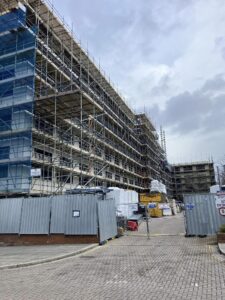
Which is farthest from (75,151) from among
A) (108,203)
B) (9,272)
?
(9,272)

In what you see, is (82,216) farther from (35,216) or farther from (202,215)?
(202,215)

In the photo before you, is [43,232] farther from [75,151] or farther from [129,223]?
[75,151]

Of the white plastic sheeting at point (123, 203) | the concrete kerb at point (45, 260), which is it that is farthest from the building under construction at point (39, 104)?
the concrete kerb at point (45, 260)

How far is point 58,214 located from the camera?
1606 cm

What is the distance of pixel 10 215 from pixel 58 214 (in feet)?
9.80

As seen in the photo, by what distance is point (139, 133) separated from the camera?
2405 inches

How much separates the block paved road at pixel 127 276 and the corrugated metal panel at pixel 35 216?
4.14 m

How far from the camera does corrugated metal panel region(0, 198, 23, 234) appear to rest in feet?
54.8

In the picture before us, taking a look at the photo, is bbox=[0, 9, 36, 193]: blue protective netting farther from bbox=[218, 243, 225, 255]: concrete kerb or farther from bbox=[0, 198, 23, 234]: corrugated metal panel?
bbox=[218, 243, 225, 255]: concrete kerb

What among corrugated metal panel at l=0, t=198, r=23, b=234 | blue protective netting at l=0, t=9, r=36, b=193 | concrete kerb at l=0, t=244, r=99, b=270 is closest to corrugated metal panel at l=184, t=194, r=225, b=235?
concrete kerb at l=0, t=244, r=99, b=270

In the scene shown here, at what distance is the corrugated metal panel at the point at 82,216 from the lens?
1533 centimetres

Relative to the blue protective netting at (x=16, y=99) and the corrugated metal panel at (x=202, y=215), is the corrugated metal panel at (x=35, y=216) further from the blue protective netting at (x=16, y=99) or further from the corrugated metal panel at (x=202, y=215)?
the corrugated metal panel at (x=202, y=215)

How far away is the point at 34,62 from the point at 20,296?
21272 mm

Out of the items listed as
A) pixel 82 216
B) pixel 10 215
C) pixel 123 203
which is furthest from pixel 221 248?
pixel 123 203
